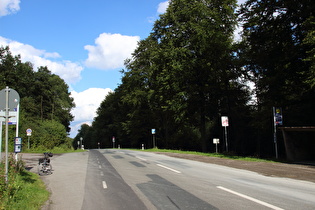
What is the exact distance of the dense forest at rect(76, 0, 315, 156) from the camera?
2009 cm

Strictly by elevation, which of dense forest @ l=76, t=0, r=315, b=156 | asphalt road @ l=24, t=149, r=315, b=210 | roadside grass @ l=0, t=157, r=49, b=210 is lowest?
asphalt road @ l=24, t=149, r=315, b=210

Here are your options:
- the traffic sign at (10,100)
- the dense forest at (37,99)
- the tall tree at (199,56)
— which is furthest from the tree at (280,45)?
the dense forest at (37,99)

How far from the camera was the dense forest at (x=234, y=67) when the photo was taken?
791 inches

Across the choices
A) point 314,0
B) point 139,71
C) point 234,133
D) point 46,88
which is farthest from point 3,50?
point 314,0

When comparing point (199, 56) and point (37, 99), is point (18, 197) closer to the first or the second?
point (199, 56)

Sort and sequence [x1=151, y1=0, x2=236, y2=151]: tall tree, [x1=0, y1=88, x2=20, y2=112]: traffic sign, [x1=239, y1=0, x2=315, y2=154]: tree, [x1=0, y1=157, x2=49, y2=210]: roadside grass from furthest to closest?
1. [x1=151, y1=0, x2=236, y2=151]: tall tree
2. [x1=239, y1=0, x2=315, y2=154]: tree
3. [x1=0, y1=88, x2=20, y2=112]: traffic sign
4. [x1=0, y1=157, x2=49, y2=210]: roadside grass

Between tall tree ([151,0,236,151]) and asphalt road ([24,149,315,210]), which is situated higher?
tall tree ([151,0,236,151])

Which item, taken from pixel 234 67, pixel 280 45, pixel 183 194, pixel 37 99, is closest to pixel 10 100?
pixel 183 194

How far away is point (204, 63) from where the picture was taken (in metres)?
30.0

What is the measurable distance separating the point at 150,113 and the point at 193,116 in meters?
17.2

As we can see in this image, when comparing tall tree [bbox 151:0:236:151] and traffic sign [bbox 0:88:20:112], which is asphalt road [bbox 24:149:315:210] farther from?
tall tree [bbox 151:0:236:151]

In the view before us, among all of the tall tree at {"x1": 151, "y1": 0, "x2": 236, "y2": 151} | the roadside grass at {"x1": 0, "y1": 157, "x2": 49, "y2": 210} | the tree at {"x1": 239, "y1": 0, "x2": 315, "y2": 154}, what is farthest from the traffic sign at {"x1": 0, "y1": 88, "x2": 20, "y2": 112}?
the tall tree at {"x1": 151, "y1": 0, "x2": 236, "y2": 151}

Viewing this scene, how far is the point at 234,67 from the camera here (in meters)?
31.0

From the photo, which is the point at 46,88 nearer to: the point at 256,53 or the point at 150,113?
the point at 150,113
